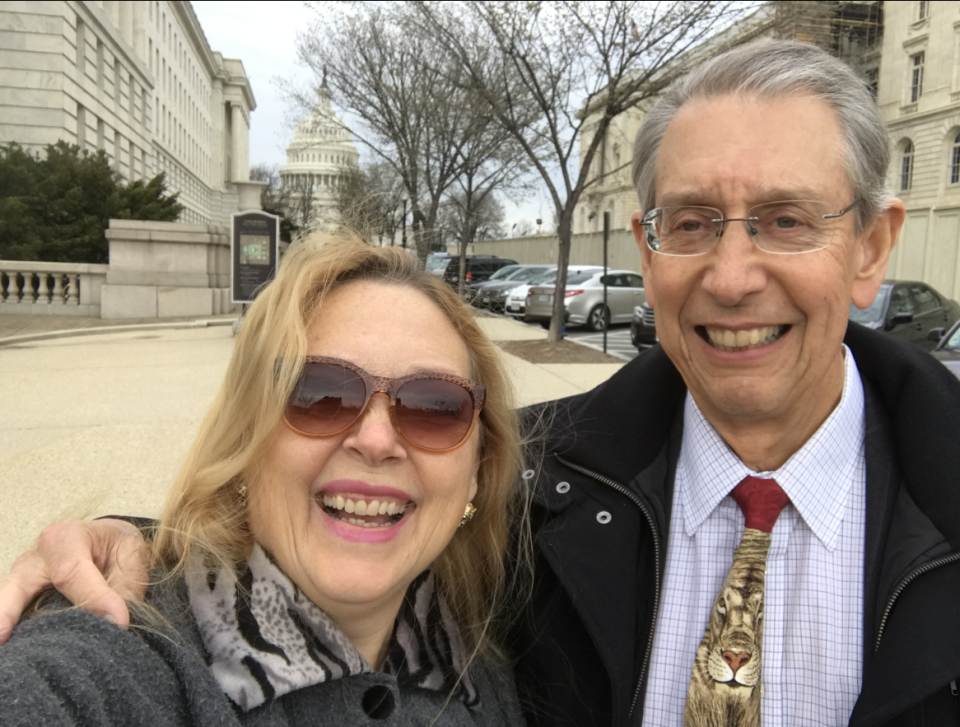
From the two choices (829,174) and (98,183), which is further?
(98,183)

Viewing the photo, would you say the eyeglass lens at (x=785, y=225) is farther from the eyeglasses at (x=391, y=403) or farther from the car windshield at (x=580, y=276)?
the car windshield at (x=580, y=276)

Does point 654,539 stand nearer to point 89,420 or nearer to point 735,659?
point 735,659

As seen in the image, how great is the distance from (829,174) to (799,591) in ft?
3.24

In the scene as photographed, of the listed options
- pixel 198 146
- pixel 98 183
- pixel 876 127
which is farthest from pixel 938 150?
pixel 198 146

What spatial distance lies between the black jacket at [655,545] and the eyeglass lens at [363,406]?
0.55 metres

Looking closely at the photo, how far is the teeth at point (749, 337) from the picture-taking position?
2.01m

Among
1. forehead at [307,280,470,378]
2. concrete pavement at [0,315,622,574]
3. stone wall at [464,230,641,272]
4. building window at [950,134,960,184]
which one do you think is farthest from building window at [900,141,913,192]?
forehead at [307,280,470,378]

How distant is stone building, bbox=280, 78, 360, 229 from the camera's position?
2847 millimetres

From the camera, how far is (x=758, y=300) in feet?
6.48

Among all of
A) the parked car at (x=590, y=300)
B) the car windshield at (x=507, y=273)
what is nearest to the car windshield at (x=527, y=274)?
the car windshield at (x=507, y=273)

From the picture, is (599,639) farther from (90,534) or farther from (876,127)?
(876,127)

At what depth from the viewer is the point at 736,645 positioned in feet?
5.98

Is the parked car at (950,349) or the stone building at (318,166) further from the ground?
the stone building at (318,166)

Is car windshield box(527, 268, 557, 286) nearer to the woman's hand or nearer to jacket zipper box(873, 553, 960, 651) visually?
jacket zipper box(873, 553, 960, 651)
